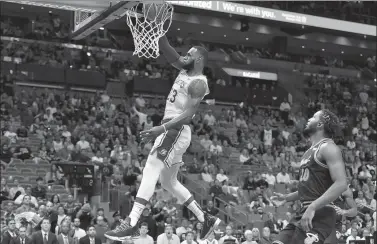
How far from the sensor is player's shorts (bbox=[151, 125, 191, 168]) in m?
8.30

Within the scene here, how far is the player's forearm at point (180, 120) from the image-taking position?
7988mm

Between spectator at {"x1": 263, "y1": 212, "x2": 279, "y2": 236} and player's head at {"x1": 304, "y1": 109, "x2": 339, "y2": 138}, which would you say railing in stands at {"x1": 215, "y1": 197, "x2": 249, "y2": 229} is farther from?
player's head at {"x1": 304, "y1": 109, "x2": 339, "y2": 138}

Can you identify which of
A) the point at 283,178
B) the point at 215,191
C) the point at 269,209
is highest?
the point at 215,191

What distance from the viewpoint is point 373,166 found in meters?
26.9

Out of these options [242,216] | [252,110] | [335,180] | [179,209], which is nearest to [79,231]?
[179,209]

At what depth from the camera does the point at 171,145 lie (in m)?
8.34

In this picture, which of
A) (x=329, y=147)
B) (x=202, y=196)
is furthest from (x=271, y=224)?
(x=329, y=147)

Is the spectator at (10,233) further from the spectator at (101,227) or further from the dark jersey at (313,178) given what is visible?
the dark jersey at (313,178)

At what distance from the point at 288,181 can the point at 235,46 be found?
1410 centimetres

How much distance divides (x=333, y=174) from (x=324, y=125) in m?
0.61

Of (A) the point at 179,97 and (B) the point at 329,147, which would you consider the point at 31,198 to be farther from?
(B) the point at 329,147

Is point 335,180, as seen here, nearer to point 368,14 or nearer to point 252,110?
point 252,110

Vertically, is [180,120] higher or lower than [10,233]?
higher

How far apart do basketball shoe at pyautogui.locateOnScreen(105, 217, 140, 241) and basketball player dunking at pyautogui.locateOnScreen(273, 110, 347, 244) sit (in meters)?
1.82
